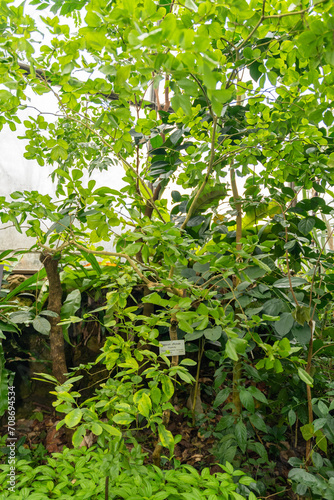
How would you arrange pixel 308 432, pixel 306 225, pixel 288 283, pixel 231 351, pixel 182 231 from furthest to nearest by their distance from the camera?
pixel 306 225 < pixel 288 283 < pixel 308 432 < pixel 182 231 < pixel 231 351

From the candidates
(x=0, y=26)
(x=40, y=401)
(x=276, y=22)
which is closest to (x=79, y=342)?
(x=40, y=401)

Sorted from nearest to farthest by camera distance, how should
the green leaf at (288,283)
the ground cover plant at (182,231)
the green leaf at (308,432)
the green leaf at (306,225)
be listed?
1. the ground cover plant at (182,231)
2. the green leaf at (308,432)
3. the green leaf at (288,283)
4. the green leaf at (306,225)

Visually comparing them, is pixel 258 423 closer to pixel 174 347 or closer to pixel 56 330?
pixel 174 347

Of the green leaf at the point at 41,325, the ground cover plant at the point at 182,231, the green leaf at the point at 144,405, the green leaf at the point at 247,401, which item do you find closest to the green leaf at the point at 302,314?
the ground cover plant at the point at 182,231

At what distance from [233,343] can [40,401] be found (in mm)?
1246

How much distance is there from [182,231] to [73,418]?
51 cm

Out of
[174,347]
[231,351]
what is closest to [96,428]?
[231,351]

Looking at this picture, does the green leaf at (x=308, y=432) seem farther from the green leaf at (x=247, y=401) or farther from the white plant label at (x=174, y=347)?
the white plant label at (x=174, y=347)

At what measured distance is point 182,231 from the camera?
0.91m

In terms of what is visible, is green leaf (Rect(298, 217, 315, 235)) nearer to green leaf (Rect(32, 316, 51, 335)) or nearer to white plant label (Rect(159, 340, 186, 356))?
white plant label (Rect(159, 340, 186, 356))

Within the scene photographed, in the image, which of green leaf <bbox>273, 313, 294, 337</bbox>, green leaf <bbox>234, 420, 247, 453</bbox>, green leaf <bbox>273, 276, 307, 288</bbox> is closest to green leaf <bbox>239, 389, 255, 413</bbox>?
green leaf <bbox>234, 420, 247, 453</bbox>

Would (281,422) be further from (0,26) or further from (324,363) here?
(0,26)

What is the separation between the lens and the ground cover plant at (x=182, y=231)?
63 cm

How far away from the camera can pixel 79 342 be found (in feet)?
5.17
